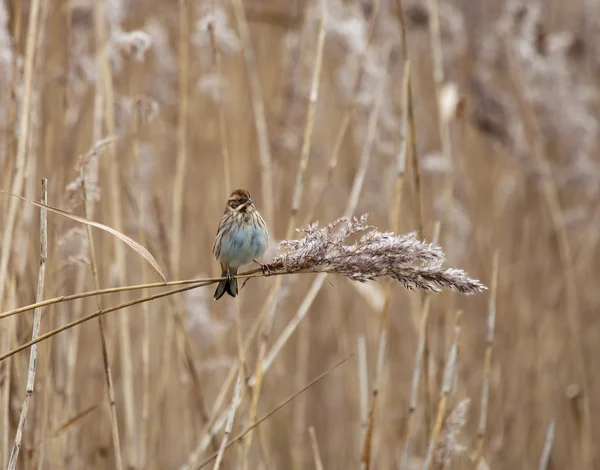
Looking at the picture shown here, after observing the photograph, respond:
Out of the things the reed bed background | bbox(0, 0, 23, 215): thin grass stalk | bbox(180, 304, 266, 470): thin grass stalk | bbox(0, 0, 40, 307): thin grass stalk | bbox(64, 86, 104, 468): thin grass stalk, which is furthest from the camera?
the reed bed background

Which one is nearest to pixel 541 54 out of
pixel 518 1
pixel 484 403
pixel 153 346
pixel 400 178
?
pixel 518 1

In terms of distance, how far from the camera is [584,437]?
236cm

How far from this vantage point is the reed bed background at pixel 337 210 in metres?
2.24

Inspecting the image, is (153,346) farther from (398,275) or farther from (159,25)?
(398,275)

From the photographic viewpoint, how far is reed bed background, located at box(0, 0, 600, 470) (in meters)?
2.24

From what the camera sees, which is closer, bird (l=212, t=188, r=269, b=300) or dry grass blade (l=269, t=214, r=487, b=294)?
dry grass blade (l=269, t=214, r=487, b=294)

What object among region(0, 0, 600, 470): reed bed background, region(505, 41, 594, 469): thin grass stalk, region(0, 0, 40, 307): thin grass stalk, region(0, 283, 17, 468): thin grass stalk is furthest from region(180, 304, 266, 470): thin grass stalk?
region(505, 41, 594, 469): thin grass stalk

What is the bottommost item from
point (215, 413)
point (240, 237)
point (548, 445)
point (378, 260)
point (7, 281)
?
point (548, 445)

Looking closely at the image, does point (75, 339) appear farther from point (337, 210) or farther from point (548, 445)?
point (337, 210)

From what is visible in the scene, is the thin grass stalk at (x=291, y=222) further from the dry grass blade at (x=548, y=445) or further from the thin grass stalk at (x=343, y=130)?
the dry grass blade at (x=548, y=445)

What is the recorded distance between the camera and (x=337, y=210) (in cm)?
323

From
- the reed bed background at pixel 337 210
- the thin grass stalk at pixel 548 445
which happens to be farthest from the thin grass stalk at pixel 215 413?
the thin grass stalk at pixel 548 445

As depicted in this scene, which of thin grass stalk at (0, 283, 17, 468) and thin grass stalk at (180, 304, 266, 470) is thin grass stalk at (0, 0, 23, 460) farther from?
thin grass stalk at (180, 304, 266, 470)

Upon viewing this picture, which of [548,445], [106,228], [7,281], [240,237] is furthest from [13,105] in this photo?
[548,445]
